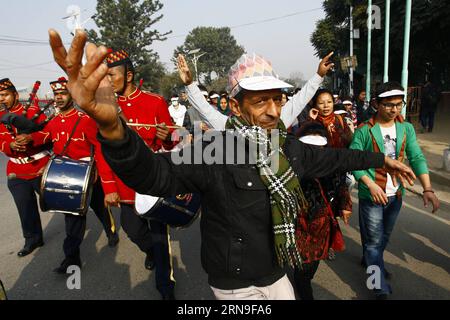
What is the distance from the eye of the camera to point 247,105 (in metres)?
1.74

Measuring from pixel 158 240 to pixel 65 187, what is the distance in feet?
3.42

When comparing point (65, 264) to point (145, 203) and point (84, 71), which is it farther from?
point (84, 71)

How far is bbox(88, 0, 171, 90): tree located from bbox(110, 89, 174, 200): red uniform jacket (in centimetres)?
4486

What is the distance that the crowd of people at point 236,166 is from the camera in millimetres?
1294

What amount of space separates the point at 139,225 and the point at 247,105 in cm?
197

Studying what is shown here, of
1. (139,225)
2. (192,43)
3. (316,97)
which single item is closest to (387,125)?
(316,97)

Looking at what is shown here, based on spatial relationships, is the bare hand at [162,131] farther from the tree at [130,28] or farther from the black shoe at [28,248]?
the tree at [130,28]

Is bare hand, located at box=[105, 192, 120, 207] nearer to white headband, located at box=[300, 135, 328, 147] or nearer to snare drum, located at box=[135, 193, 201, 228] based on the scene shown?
snare drum, located at box=[135, 193, 201, 228]

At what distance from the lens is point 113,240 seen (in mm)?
4492

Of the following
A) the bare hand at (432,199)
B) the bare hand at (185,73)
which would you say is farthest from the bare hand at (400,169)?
the bare hand at (185,73)

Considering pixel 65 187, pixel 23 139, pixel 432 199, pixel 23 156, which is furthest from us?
pixel 23 156

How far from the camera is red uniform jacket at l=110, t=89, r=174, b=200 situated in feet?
10.5

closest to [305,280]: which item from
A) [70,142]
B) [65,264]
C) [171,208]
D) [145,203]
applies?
[171,208]

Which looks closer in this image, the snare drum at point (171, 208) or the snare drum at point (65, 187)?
the snare drum at point (171, 208)
